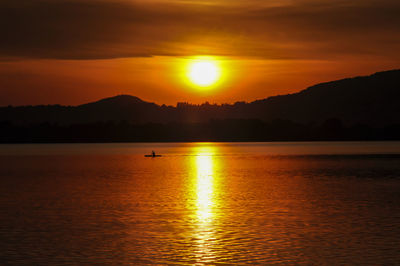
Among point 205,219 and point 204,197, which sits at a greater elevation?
point 204,197

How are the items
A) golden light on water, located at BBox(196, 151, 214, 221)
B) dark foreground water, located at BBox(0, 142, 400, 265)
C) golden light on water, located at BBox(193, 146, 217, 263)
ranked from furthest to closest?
1. golden light on water, located at BBox(196, 151, 214, 221)
2. golden light on water, located at BBox(193, 146, 217, 263)
3. dark foreground water, located at BBox(0, 142, 400, 265)

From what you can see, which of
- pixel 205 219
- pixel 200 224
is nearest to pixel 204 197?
pixel 205 219

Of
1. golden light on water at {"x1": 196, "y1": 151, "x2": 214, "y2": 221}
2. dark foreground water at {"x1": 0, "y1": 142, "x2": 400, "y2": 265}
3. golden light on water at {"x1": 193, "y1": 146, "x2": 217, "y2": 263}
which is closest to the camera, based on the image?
dark foreground water at {"x1": 0, "y1": 142, "x2": 400, "y2": 265}

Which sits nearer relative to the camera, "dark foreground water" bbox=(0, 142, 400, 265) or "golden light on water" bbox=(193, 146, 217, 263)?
"dark foreground water" bbox=(0, 142, 400, 265)

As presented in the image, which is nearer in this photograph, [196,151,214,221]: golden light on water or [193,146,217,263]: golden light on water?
[193,146,217,263]: golden light on water

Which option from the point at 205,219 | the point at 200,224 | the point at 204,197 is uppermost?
the point at 204,197

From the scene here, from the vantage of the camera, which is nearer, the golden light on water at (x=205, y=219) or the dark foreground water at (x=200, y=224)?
the dark foreground water at (x=200, y=224)

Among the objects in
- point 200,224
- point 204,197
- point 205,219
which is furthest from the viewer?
point 204,197

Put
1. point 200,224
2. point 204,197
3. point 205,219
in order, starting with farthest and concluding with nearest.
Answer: point 204,197
point 205,219
point 200,224

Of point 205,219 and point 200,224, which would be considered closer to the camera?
point 200,224

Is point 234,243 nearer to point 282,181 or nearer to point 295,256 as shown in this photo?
point 295,256

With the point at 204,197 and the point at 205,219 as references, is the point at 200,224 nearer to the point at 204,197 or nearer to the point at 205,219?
the point at 205,219

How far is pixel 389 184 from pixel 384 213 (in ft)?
87.8

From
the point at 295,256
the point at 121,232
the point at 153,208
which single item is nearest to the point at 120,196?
the point at 153,208
